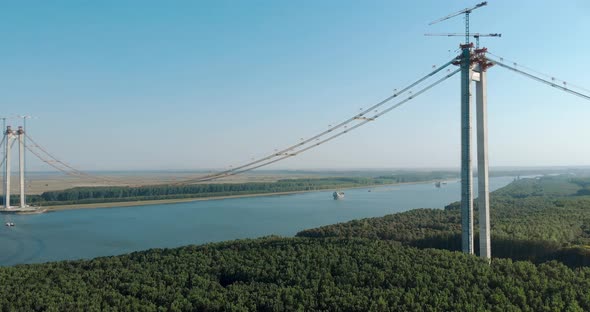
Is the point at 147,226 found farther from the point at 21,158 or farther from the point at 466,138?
the point at 466,138

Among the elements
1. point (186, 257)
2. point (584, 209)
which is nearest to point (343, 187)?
point (584, 209)

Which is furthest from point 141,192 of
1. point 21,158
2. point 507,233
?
point 507,233

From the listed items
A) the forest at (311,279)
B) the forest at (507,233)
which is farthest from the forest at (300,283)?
the forest at (507,233)

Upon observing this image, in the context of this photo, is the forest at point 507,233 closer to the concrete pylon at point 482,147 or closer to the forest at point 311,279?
the forest at point 311,279

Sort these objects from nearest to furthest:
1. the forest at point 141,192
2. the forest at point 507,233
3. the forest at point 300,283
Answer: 1. the forest at point 300,283
2. the forest at point 507,233
3. the forest at point 141,192

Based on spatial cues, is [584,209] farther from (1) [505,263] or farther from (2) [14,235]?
(2) [14,235]

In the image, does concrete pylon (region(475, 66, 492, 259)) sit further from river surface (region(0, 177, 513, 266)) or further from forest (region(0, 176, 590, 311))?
river surface (region(0, 177, 513, 266))

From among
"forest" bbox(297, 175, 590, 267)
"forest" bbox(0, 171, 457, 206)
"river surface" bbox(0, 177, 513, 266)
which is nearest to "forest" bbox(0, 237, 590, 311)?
"forest" bbox(297, 175, 590, 267)
